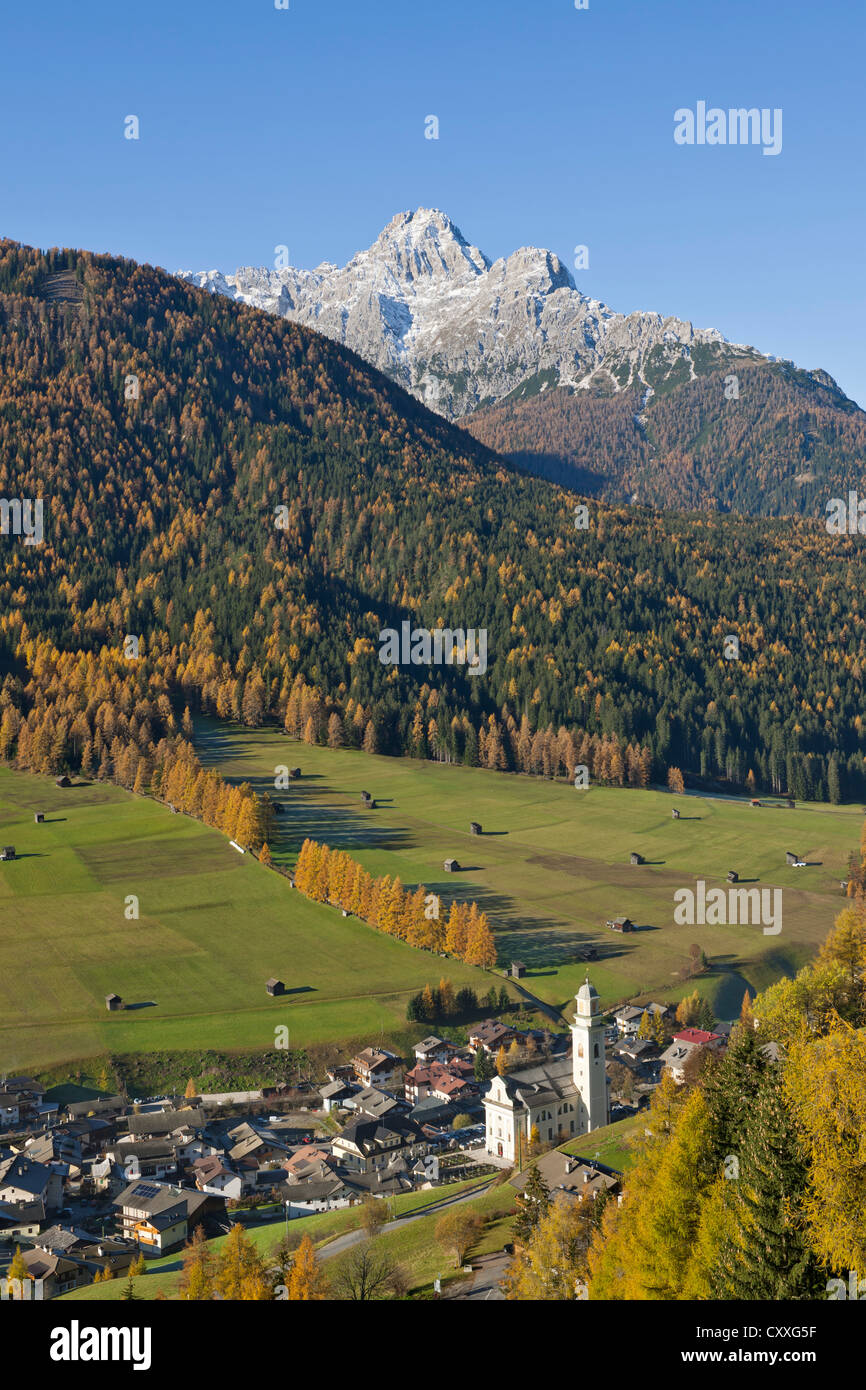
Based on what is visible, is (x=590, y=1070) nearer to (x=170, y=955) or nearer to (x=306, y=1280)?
(x=306, y=1280)

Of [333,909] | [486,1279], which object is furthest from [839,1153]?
[333,909]

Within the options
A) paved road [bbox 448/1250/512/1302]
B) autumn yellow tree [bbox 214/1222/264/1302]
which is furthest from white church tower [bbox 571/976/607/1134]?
autumn yellow tree [bbox 214/1222/264/1302]

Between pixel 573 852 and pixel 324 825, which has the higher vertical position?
pixel 324 825

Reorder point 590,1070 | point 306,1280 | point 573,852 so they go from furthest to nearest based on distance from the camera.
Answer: point 573,852
point 590,1070
point 306,1280

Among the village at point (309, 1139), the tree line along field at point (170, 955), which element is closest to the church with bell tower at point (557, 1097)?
the village at point (309, 1139)

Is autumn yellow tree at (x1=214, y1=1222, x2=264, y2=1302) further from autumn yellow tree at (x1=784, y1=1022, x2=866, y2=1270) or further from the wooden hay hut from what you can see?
the wooden hay hut

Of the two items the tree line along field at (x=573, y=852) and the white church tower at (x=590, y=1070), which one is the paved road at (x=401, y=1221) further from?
the tree line along field at (x=573, y=852)
